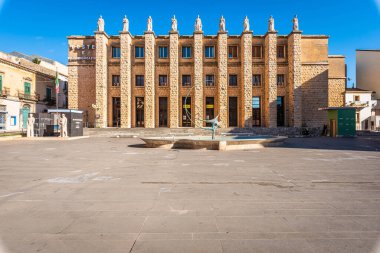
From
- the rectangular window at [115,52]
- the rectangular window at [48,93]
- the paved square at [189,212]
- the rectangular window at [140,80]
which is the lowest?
the paved square at [189,212]

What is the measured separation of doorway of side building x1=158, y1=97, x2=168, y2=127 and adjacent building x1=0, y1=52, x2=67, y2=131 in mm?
18370

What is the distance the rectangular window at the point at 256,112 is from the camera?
116 ft

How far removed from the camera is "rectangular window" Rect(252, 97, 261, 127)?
116 feet

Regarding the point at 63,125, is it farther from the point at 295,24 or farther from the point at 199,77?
the point at 295,24

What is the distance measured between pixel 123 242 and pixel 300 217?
2.89 metres

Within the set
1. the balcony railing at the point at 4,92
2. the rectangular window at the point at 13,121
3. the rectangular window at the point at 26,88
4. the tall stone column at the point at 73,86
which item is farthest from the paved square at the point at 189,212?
the rectangular window at the point at 26,88

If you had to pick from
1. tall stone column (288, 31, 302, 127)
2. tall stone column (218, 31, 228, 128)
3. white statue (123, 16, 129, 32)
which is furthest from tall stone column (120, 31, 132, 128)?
tall stone column (288, 31, 302, 127)

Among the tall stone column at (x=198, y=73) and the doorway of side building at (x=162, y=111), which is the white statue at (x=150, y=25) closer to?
the tall stone column at (x=198, y=73)

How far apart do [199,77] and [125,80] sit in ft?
34.6

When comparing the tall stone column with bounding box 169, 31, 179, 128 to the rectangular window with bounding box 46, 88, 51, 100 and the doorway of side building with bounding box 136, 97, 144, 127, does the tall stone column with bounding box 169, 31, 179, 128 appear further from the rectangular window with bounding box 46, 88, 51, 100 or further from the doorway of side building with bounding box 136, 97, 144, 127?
the rectangular window with bounding box 46, 88, 51, 100

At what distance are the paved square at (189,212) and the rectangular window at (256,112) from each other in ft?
92.7

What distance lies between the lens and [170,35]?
112ft

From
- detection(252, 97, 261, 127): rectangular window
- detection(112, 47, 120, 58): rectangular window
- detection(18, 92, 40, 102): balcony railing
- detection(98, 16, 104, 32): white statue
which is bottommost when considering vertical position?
detection(252, 97, 261, 127): rectangular window

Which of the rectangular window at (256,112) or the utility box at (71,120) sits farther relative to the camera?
the rectangular window at (256,112)
